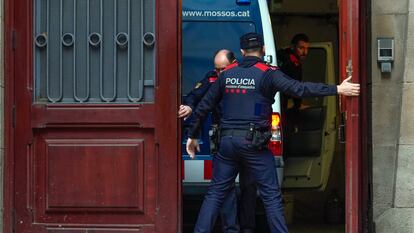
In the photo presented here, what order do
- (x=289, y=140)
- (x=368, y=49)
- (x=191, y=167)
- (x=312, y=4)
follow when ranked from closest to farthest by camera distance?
(x=368, y=49) → (x=191, y=167) → (x=289, y=140) → (x=312, y=4)

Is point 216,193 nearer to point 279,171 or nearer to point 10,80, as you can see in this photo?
point 279,171

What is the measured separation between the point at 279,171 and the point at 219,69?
4.14ft

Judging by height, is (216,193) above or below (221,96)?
below

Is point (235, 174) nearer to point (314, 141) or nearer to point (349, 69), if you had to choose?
point (349, 69)

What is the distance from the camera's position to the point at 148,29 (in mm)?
6539

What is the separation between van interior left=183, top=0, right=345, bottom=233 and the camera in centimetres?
914

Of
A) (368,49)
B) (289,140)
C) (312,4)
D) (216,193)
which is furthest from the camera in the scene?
(312,4)

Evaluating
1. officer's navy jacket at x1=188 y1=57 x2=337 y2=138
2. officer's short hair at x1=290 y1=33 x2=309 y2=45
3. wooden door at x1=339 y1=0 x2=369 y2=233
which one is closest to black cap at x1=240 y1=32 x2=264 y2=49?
officer's navy jacket at x1=188 y1=57 x2=337 y2=138

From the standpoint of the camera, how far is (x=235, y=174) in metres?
6.47

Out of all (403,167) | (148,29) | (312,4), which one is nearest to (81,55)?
(148,29)

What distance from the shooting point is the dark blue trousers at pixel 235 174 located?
246 inches

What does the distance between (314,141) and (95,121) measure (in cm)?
371

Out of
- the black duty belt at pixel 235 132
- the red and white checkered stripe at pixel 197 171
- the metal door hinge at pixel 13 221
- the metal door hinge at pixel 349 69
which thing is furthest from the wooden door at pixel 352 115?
the metal door hinge at pixel 13 221

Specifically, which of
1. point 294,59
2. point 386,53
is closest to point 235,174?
point 386,53
